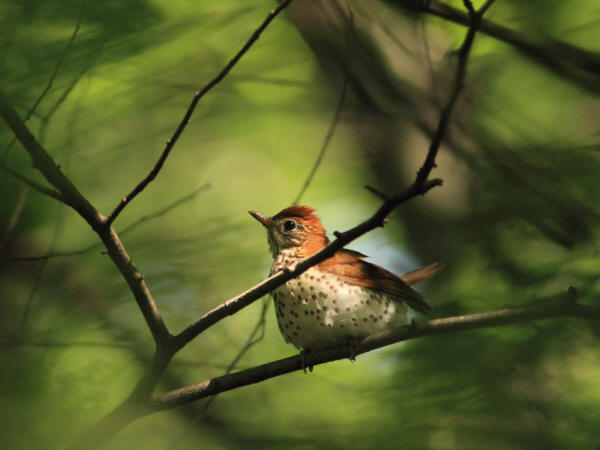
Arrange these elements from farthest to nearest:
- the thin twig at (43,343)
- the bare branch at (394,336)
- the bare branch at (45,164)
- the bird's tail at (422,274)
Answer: the bird's tail at (422,274) → the thin twig at (43,343) → the bare branch at (45,164) → the bare branch at (394,336)

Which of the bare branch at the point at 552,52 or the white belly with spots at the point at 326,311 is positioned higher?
the bare branch at the point at 552,52

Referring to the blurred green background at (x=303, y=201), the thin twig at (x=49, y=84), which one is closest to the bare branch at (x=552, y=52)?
the blurred green background at (x=303, y=201)

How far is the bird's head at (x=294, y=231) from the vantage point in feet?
15.0

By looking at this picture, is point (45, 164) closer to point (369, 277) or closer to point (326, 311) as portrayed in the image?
point (326, 311)

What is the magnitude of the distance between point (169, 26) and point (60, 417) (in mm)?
1683

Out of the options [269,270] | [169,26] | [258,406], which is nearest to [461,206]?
[269,270]

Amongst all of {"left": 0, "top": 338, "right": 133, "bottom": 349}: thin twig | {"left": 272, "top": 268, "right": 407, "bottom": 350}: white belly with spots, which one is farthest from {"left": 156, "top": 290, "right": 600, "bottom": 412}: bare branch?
{"left": 0, "top": 338, "right": 133, "bottom": 349}: thin twig

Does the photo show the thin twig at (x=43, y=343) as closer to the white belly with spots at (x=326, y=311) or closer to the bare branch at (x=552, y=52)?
the white belly with spots at (x=326, y=311)

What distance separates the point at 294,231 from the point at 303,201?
0.95 meters

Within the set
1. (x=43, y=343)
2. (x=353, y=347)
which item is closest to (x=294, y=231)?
(x=353, y=347)

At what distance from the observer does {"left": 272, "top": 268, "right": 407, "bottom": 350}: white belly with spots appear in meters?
3.94

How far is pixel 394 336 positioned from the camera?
3.00m

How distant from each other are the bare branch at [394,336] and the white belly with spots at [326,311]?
221 mm

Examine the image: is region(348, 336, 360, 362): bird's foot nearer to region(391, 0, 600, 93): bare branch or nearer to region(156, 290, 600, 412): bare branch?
region(156, 290, 600, 412): bare branch
